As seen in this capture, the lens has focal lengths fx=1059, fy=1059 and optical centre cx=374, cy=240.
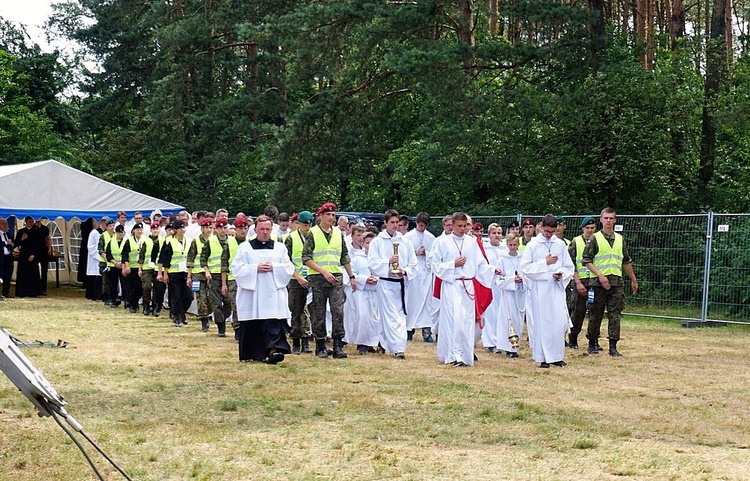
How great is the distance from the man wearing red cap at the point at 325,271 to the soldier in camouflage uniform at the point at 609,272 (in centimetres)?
346

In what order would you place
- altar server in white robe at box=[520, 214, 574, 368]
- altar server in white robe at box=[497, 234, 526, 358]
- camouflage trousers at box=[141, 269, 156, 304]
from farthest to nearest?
1. camouflage trousers at box=[141, 269, 156, 304]
2. altar server in white robe at box=[497, 234, 526, 358]
3. altar server in white robe at box=[520, 214, 574, 368]

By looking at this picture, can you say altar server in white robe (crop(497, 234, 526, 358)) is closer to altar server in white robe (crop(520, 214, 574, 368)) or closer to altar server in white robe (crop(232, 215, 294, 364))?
altar server in white robe (crop(520, 214, 574, 368))

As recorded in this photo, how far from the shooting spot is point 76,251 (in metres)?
33.8

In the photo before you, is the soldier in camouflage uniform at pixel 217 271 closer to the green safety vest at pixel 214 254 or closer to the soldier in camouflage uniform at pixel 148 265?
the green safety vest at pixel 214 254

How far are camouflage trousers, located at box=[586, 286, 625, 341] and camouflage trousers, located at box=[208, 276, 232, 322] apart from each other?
19.0 feet

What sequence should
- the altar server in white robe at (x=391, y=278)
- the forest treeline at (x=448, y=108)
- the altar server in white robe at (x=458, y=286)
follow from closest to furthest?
the altar server in white robe at (x=458, y=286) < the altar server in white robe at (x=391, y=278) < the forest treeline at (x=448, y=108)

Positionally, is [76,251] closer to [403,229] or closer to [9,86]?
[9,86]

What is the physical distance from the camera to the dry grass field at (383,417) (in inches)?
290

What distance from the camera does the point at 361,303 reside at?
15.4 metres

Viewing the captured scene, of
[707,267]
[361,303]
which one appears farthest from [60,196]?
[707,267]

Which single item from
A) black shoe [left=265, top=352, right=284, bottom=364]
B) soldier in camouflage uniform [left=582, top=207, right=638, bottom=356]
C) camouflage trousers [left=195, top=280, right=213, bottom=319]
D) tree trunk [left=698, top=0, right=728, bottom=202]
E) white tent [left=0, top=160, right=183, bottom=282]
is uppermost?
tree trunk [left=698, top=0, right=728, bottom=202]

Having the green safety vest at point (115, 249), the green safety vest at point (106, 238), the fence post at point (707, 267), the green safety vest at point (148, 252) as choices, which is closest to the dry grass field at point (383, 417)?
the fence post at point (707, 267)

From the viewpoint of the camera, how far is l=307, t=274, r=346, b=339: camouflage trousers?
1412 centimetres

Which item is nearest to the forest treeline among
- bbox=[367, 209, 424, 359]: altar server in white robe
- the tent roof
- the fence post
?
the fence post
